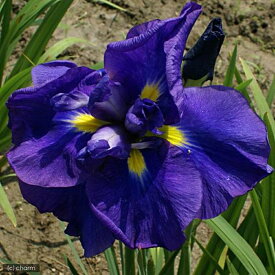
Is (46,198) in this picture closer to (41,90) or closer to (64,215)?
(64,215)

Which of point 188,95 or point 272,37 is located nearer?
point 188,95

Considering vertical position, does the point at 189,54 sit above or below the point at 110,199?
above

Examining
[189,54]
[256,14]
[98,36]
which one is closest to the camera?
[189,54]

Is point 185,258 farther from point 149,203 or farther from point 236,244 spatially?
point 149,203

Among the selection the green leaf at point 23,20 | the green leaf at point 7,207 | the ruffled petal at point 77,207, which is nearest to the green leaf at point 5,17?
the green leaf at point 23,20

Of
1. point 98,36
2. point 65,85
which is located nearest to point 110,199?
point 65,85
